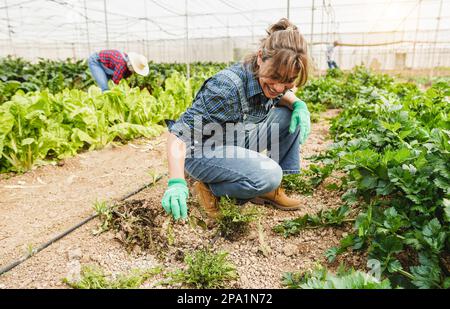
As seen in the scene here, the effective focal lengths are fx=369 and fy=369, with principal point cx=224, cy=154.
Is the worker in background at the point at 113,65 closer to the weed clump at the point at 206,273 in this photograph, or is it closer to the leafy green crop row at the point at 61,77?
the leafy green crop row at the point at 61,77

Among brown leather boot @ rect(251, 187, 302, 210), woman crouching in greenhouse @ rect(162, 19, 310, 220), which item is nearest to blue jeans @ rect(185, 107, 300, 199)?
woman crouching in greenhouse @ rect(162, 19, 310, 220)

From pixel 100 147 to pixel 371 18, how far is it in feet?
70.6

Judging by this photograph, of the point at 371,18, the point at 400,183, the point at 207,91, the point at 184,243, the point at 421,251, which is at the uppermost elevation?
the point at 371,18

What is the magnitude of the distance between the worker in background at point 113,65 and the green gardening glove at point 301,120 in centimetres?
374

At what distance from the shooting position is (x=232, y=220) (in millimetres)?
2195

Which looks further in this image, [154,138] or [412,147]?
[154,138]

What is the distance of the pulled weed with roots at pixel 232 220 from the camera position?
221 centimetres

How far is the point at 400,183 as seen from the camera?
1.65 metres

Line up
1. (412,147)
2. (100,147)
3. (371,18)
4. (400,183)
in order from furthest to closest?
1. (371,18)
2. (100,147)
3. (412,147)
4. (400,183)

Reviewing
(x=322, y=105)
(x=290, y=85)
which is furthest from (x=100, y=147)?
(x=322, y=105)

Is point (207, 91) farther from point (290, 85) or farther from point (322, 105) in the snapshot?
point (322, 105)

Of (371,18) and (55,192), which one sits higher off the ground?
(371,18)

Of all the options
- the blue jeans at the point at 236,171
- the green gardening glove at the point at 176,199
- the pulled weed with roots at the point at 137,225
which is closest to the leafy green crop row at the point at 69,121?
the pulled weed with roots at the point at 137,225

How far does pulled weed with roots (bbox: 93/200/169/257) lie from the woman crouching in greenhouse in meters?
0.23
